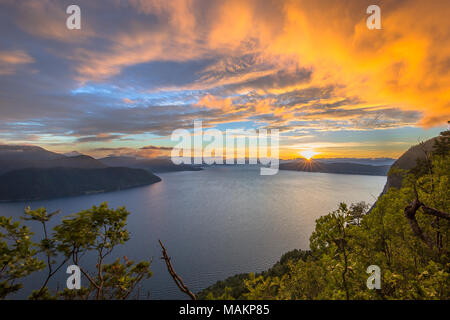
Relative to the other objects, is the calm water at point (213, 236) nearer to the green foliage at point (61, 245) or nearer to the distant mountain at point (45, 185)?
the distant mountain at point (45, 185)

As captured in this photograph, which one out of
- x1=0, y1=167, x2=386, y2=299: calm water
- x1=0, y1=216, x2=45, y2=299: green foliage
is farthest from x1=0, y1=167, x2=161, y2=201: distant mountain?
x1=0, y1=216, x2=45, y2=299: green foliage

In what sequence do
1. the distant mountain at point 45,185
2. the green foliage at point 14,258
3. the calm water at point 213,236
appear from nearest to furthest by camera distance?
the green foliage at point 14,258, the calm water at point 213,236, the distant mountain at point 45,185

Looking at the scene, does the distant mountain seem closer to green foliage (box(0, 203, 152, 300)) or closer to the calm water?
the calm water

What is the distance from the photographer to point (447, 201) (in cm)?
812

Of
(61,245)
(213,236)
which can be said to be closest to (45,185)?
(213,236)

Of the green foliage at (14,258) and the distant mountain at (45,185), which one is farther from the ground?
the green foliage at (14,258)

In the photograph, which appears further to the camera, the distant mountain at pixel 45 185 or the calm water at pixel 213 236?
the distant mountain at pixel 45 185

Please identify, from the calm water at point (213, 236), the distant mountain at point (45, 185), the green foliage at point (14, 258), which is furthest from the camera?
the distant mountain at point (45, 185)

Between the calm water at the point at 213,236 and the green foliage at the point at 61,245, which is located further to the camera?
the calm water at the point at 213,236

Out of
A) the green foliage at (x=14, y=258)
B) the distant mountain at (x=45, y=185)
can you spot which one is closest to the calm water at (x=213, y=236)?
the distant mountain at (x=45, y=185)

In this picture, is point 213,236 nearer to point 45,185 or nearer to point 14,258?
point 14,258

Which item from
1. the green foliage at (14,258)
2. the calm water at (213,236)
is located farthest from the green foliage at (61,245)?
the calm water at (213,236)
